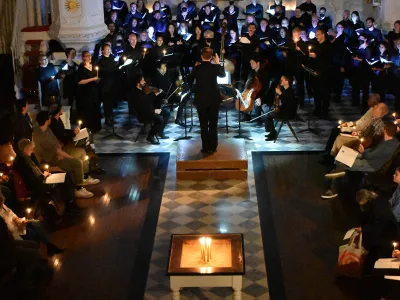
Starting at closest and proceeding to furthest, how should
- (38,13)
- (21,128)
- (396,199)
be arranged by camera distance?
1. (396,199)
2. (21,128)
3. (38,13)

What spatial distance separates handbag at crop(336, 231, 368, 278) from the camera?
6.92 metres

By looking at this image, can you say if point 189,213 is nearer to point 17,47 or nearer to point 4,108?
point 4,108

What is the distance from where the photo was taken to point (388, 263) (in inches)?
247

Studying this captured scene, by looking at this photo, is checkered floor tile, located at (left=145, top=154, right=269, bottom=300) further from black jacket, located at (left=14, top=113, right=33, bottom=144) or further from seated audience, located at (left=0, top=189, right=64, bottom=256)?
black jacket, located at (left=14, top=113, right=33, bottom=144)

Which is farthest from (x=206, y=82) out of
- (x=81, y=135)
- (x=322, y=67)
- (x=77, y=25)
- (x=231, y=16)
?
(x=231, y=16)

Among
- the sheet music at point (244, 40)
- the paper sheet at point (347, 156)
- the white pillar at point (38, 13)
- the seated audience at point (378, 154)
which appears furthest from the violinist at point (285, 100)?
the white pillar at point (38, 13)

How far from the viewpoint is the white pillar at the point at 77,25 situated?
47.7ft

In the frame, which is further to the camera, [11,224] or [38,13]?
[38,13]

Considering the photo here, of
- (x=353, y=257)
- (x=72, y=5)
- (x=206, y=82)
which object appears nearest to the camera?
(x=353, y=257)

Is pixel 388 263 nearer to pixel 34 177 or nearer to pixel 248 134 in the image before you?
pixel 34 177

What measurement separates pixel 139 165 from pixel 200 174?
3.63 ft

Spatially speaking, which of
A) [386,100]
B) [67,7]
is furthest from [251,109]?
[67,7]

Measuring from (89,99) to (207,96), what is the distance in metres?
3.38

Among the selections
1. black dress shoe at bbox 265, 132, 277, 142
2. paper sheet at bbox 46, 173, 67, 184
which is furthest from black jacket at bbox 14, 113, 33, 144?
black dress shoe at bbox 265, 132, 277, 142
